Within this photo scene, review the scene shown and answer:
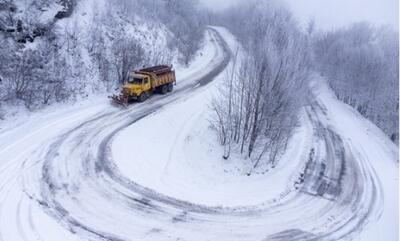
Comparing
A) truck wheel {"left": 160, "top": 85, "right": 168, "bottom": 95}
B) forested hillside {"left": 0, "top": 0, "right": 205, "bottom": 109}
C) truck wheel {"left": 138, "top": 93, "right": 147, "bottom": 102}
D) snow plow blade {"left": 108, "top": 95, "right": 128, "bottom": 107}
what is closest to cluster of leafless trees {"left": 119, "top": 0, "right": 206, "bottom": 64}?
forested hillside {"left": 0, "top": 0, "right": 205, "bottom": 109}

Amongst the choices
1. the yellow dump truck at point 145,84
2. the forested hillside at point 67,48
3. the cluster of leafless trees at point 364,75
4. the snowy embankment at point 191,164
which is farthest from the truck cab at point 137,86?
the cluster of leafless trees at point 364,75

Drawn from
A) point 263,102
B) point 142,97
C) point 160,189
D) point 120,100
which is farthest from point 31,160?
point 263,102

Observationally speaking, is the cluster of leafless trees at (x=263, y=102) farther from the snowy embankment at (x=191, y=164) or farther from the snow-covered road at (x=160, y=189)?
the snow-covered road at (x=160, y=189)

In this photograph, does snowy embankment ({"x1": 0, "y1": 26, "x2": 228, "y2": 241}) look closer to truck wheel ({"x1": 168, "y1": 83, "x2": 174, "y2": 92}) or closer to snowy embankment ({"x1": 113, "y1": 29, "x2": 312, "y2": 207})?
truck wheel ({"x1": 168, "y1": 83, "x2": 174, "y2": 92})

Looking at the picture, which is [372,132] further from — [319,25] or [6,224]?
[319,25]

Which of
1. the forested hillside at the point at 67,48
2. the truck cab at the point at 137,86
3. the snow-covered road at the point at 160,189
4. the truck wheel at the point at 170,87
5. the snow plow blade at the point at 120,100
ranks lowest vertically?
the snow-covered road at the point at 160,189

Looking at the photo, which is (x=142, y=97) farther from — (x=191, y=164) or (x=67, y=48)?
(x=191, y=164)
